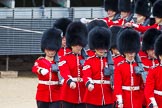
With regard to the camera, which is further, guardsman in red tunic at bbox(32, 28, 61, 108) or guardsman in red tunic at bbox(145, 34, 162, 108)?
guardsman in red tunic at bbox(32, 28, 61, 108)

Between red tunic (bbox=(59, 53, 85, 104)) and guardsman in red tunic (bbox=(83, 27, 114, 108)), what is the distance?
0.77 feet

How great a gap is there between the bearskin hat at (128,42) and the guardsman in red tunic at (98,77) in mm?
201

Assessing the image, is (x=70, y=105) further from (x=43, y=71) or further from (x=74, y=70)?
(x=43, y=71)

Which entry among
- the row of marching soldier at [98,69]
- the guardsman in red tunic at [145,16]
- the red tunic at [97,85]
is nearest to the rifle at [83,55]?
the row of marching soldier at [98,69]

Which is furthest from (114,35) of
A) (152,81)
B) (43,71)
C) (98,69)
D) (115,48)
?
(152,81)

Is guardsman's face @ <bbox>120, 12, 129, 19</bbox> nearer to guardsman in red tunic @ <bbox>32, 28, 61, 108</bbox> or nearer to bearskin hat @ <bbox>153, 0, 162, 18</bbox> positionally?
bearskin hat @ <bbox>153, 0, 162, 18</bbox>

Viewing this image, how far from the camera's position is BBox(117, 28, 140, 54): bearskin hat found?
586 cm

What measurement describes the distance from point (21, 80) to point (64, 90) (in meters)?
6.07

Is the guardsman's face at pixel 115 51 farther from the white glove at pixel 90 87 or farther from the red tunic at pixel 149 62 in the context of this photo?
the white glove at pixel 90 87

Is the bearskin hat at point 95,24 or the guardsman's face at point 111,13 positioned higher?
the guardsman's face at point 111,13

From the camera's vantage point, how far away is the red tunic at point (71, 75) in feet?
20.2

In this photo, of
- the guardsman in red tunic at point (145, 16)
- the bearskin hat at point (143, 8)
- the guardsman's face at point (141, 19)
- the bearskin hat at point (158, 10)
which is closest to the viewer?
the guardsman in red tunic at point (145, 16)

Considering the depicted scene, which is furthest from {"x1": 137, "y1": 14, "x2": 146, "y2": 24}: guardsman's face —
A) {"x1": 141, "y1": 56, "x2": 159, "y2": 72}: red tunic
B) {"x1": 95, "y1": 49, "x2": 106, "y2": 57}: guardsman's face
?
{"x1": 95, "y1": 49, "x2": 106, "y2": 57}: guardsman's face

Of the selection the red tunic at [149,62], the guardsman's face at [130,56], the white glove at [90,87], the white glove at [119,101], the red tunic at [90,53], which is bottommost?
the white glove at [119,101]
